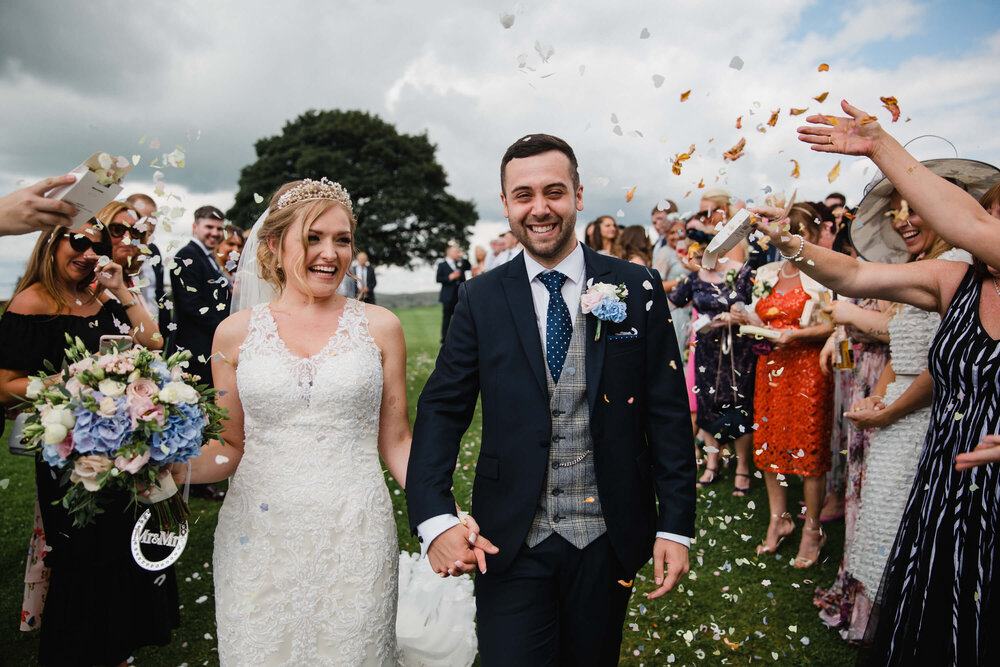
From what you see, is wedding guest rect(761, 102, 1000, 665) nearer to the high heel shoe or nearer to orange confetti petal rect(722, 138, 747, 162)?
orange confetti petal rect(722, 138, 747, 162)

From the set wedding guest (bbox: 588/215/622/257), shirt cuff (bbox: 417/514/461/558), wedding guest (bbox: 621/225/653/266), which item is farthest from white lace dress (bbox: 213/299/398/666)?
wedding guest (bbox: 588/215/622/257)

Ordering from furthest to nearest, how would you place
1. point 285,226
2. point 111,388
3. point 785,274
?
point 785,274
point 285,226
point 111,388

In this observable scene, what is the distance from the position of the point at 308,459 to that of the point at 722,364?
15.9 ft

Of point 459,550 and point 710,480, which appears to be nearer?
point 459,550

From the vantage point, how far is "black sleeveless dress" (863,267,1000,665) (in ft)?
7.18

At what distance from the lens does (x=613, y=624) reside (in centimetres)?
251

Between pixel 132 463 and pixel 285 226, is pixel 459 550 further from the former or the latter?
pixel 285 226

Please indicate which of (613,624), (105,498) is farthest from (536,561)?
(105,498)

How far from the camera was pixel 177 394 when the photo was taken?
2352mm

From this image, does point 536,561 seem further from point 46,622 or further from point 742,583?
point 742,583

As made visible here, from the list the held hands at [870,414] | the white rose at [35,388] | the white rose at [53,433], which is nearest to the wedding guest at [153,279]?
the white rose at [35,388]

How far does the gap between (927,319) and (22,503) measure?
834 cm

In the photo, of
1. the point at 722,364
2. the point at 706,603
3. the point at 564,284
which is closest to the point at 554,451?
the point at 564,284

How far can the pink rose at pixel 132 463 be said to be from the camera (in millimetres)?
2246
